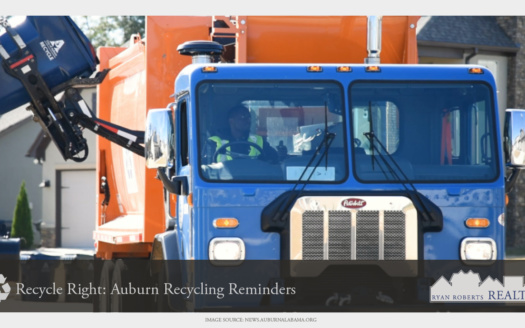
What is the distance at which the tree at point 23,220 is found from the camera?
104ft

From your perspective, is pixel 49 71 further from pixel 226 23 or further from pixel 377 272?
pixel 377 272

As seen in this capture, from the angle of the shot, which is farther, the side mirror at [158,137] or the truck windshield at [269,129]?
the side mirror at [158,137]

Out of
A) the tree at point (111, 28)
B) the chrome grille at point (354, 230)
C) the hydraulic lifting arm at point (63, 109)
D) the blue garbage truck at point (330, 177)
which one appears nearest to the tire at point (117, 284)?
the hydraulic lifting arm at point (63, 109)

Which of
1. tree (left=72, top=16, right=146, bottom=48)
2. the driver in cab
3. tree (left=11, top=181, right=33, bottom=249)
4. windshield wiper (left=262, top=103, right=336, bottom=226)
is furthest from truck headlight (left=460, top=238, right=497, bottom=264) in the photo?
tree (left=72, top=16, right=146, bottom=48)

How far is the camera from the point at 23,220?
3188 cm

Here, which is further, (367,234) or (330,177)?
(330,177)

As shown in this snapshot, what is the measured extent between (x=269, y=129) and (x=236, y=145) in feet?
0.89

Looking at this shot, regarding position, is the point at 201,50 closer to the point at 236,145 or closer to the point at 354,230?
the point at 236,145

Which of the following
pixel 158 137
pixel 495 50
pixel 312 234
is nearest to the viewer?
pixel 312 234

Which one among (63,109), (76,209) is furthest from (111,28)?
(63,109)

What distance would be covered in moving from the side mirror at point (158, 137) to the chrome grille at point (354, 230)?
43.2 inches

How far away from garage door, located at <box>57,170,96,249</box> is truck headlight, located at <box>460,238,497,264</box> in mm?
25590

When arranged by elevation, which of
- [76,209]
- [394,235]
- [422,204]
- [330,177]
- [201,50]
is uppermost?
[201,50]

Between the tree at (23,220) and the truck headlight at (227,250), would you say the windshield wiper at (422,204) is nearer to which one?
the truck headlight at (227,250)
